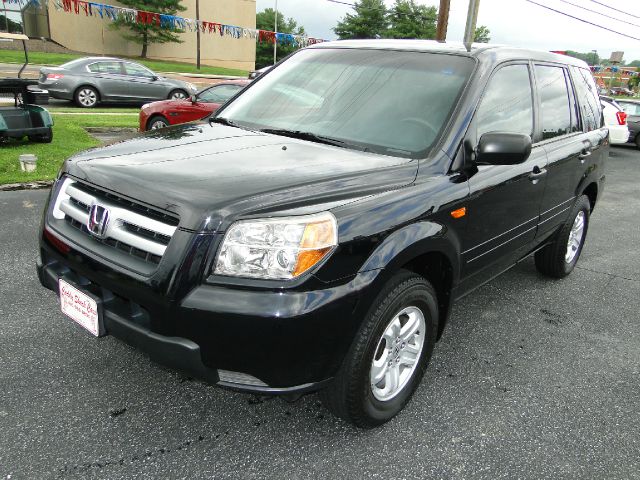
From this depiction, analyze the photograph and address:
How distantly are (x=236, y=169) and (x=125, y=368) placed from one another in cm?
135

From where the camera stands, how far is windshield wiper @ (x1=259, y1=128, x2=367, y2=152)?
291 cm

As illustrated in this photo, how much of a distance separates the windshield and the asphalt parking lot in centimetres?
139

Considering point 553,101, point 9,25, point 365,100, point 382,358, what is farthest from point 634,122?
point 9,25

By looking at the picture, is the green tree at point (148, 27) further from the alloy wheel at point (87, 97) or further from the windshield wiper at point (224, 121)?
the windshield wiper at point (224, 121)

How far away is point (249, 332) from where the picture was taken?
201 cm

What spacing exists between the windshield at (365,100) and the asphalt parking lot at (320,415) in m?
1.39

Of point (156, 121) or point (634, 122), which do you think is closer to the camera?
point (156, 121)

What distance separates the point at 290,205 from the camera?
2.13m

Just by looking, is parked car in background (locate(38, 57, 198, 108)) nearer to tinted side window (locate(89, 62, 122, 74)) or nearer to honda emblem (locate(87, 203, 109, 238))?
tinted side window (locate(89, 62, 122, 74))

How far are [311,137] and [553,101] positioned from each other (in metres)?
1.99

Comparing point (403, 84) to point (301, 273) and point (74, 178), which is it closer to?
point (301, 273)

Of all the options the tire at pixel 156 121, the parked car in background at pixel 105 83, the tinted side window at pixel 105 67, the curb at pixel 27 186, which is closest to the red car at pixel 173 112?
the tire at pixel 156 121

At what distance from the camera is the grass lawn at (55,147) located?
7062mm

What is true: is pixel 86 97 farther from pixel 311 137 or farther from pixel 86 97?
pixel 311 137
